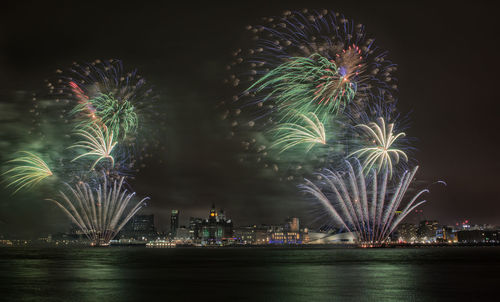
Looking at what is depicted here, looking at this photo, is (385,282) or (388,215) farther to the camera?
(388,215)

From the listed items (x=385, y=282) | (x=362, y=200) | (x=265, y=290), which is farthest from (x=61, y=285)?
(x=362, y=200)

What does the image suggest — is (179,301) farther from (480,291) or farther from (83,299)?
(480,291)

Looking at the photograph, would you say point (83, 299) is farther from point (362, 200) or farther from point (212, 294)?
point (362, 200)

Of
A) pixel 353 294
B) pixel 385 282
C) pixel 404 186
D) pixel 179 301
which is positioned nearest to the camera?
pixel 179 301

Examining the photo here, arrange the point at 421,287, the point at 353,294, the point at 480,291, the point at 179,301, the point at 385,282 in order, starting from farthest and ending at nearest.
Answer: the point at 385,282 < the point at 421,287 < the point at 480,291 < the point at 353,294 < the point at 179,301

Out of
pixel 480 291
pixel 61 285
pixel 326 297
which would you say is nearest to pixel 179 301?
pixel 326 297

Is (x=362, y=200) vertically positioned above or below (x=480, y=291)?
above

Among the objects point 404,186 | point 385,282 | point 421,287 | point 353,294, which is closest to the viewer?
point 353,294

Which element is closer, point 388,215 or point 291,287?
point 291,287

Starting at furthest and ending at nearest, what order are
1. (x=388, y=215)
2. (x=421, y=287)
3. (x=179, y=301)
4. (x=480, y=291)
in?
(x=388, y=215) → (x=421, y=287) → (x=480, y=291) → (x=179, y=301)
